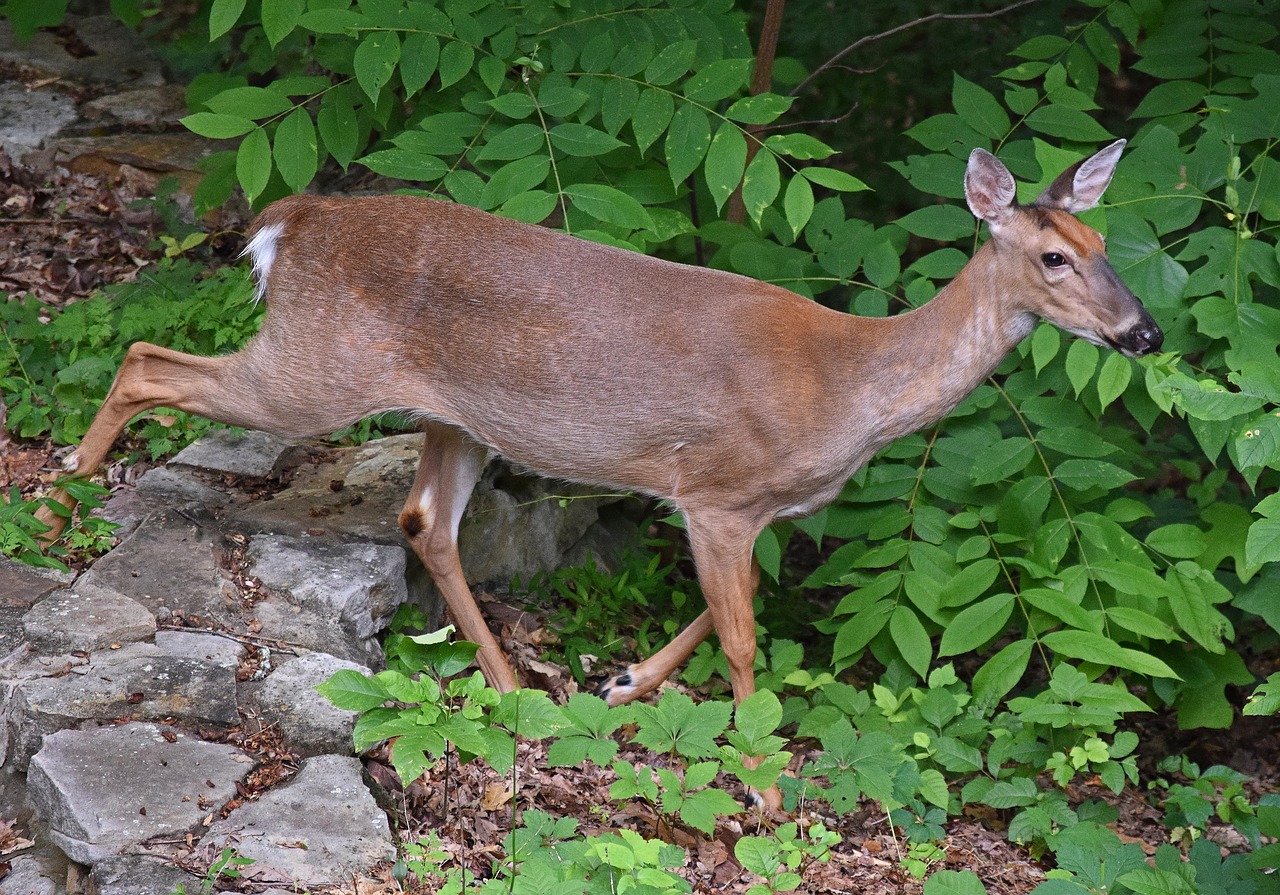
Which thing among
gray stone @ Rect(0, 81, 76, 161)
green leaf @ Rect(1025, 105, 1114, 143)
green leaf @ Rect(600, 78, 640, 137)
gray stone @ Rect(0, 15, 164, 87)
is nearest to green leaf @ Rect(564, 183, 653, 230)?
green leaf @ Rect(600, 78, 640, 137)

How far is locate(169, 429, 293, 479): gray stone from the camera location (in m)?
5.79

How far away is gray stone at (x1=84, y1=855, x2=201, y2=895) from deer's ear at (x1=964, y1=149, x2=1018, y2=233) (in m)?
3.44

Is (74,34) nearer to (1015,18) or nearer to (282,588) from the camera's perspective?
(282,588)

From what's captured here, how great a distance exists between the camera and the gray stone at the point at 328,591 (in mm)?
4887

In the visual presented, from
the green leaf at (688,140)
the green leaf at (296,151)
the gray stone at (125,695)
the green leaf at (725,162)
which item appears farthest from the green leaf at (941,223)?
the gray stone at (125,695)

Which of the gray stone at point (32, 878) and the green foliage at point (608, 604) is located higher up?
the gray stone at point (32, 878)

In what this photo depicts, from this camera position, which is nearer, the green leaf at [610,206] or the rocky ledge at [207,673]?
the rocky ledge at [207,673]

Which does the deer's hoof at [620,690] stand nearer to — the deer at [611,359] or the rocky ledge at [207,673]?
the deer at [611,359]

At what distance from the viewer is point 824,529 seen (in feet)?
18.3

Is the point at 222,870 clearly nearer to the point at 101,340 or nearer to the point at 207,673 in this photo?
the point at 207,673

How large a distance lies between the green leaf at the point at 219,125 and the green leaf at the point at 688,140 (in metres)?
1.68

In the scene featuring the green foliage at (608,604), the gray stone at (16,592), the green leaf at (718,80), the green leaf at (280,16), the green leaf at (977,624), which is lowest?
the green foliage at (608,604)

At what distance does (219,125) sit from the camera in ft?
16.8

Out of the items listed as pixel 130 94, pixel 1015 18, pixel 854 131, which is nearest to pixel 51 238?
pixel 130 94
